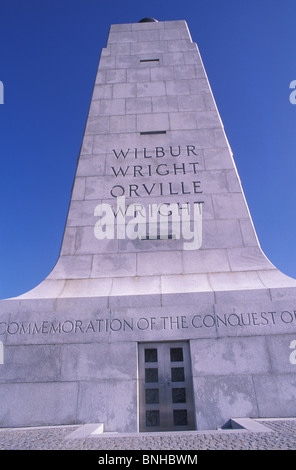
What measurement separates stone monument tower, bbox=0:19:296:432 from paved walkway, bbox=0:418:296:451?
0.92 m

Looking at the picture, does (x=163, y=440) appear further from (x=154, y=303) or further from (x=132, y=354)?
(x=154, y=303)

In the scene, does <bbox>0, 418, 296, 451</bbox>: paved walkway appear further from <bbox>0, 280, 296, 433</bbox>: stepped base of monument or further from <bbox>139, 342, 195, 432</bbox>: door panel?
<bbox>139, 342, 195, 432</bbox>: door panel

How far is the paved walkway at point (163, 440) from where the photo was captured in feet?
12.3

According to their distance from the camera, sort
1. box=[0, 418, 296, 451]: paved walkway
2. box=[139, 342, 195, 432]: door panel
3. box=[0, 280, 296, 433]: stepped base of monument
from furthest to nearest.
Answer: box=[139, 342, 195, 432]: door panel → box=[0, 280, 296, 433]: stepped base of monument → box=[0, 418, 296, 451]: paved walkway

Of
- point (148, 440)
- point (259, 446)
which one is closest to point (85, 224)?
point (148, 440)

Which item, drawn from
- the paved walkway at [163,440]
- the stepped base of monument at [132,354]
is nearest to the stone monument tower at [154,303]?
the stepped base of monument at [132,354]

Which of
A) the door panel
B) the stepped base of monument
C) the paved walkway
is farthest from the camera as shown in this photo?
the door panel

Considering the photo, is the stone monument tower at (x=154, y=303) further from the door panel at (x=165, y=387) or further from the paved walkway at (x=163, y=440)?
the paved walkway at (x=163, y=440)

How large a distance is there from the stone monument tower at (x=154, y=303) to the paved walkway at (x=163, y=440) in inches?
36.4

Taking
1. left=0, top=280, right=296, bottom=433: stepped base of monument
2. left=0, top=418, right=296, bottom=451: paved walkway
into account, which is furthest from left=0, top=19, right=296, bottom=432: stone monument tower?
left=0, top=418, right=296, bottom=451: paved walkway

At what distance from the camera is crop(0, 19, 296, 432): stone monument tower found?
19.0 feet

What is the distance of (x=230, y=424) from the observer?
5484mm

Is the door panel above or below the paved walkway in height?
above
